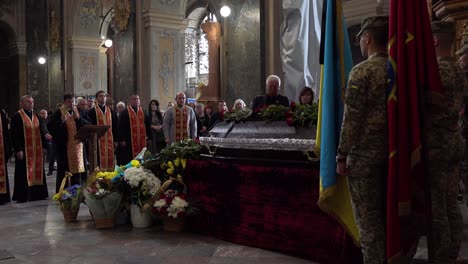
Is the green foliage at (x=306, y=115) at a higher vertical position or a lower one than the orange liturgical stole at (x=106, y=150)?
higher

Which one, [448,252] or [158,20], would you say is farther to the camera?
[158,20]

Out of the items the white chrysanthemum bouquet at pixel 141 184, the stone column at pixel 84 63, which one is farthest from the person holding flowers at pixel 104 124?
the stone column at pixel 84 63

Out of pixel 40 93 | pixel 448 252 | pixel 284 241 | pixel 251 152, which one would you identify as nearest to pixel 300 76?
pixel 251 152

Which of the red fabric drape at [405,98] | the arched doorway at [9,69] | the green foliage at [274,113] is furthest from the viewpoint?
the arched doorway at [9,69]

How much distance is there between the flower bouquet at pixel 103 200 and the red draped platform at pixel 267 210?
824mm

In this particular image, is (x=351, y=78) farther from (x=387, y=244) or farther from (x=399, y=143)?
(x=387, y=244)

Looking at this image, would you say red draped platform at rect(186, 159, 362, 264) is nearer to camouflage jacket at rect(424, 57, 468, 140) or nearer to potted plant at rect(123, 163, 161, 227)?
potted plant at rect(123, 163, 161, 227)

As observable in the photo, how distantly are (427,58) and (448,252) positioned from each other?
1.13m

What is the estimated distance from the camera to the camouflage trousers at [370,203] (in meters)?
2.81

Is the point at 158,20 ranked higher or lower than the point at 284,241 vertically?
higher

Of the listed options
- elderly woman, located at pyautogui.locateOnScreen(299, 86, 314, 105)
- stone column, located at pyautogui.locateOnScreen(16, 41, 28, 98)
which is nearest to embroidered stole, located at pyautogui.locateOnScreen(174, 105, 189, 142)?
elderly woman, located at pyautogui.locateOnScreen(299, 86, 314, 105)

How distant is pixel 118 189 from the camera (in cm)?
529

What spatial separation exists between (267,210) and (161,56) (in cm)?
1001

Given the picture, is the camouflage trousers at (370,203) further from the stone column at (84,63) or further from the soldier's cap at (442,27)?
the stone column at (84,63)
